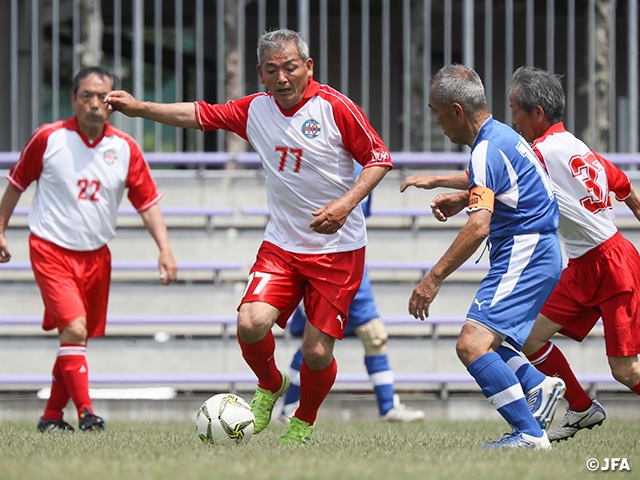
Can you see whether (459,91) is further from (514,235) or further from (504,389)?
(504,389)

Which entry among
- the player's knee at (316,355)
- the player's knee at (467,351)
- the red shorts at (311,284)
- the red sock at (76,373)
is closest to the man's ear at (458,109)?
the red shorts at (311,284)

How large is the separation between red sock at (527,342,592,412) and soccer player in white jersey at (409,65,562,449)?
92 centimetres

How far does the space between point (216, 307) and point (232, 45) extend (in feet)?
10.1

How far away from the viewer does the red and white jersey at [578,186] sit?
6094 mm

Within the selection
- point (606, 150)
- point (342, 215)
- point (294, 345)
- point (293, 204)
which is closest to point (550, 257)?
point (342, 215)

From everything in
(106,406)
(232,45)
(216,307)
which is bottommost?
(106,406)

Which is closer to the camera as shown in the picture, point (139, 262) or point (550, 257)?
point (550, 257)

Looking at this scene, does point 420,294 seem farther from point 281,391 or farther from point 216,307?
point 216,307

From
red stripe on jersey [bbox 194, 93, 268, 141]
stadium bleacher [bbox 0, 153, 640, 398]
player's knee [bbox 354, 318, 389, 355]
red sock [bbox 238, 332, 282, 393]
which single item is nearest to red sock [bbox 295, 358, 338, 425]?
red sock [bbox 238, 332, 282, 393]

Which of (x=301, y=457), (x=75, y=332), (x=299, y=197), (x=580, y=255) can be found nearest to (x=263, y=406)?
(x=301, y=457)

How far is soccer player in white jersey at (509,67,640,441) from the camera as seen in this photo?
6086 mm

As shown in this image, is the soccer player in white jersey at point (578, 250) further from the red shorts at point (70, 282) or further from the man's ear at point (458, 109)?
the red shorts at point (70, 282)

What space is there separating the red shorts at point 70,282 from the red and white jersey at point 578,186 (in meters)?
3.33

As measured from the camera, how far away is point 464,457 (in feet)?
16.7
